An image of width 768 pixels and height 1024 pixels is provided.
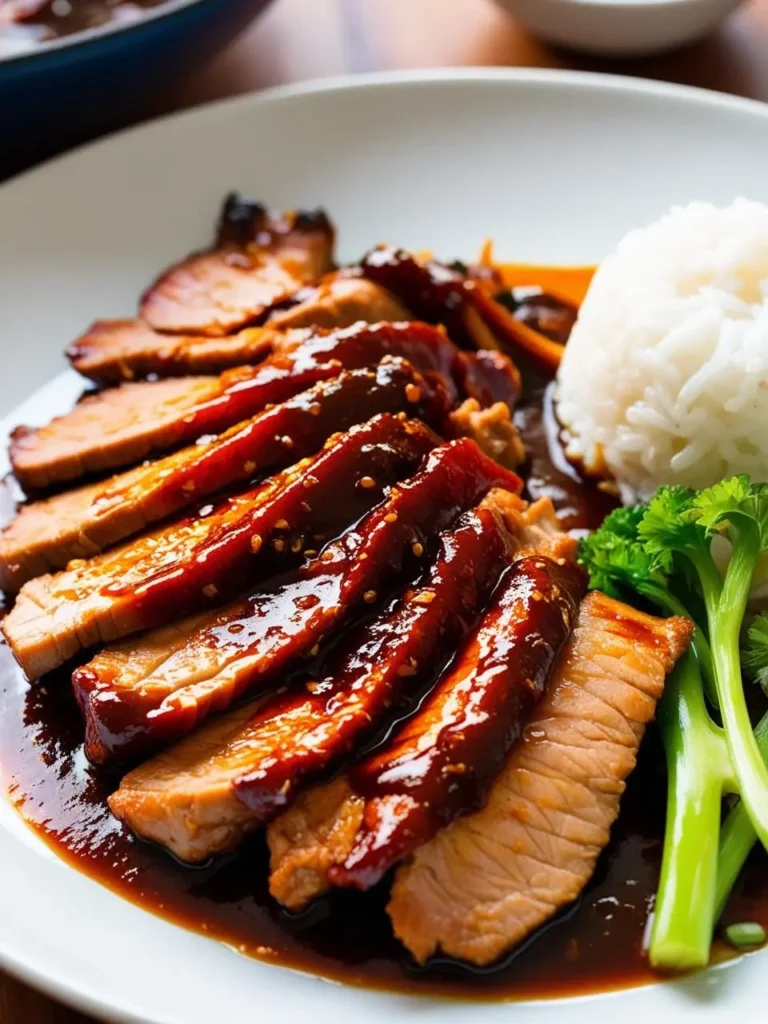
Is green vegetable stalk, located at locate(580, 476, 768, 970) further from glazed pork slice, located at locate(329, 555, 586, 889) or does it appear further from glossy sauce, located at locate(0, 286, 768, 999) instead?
glazed pork slice, located at locate(329, 555, 586, 889)

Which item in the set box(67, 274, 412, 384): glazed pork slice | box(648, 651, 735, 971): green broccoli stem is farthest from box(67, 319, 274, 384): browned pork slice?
box(648, 651, 735, 971): green broccoli stem

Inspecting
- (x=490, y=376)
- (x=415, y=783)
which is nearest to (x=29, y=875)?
(x=415, y=783)

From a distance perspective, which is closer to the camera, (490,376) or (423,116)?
(490,376)

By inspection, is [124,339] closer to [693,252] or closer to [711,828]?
[693,252]

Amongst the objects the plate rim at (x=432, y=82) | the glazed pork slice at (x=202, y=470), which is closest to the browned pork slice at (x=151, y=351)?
the glazed pork slice at (x=202, y=470)

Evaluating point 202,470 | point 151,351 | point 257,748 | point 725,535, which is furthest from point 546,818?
point 151,351

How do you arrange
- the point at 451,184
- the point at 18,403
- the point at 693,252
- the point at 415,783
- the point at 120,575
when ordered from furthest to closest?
the point at 451,184
the point at 18,403
the point at 693,252
the point at 120,575
the point at 415,783

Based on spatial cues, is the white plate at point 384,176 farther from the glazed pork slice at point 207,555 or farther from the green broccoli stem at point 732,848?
the green broccoli stem at point 732,848
